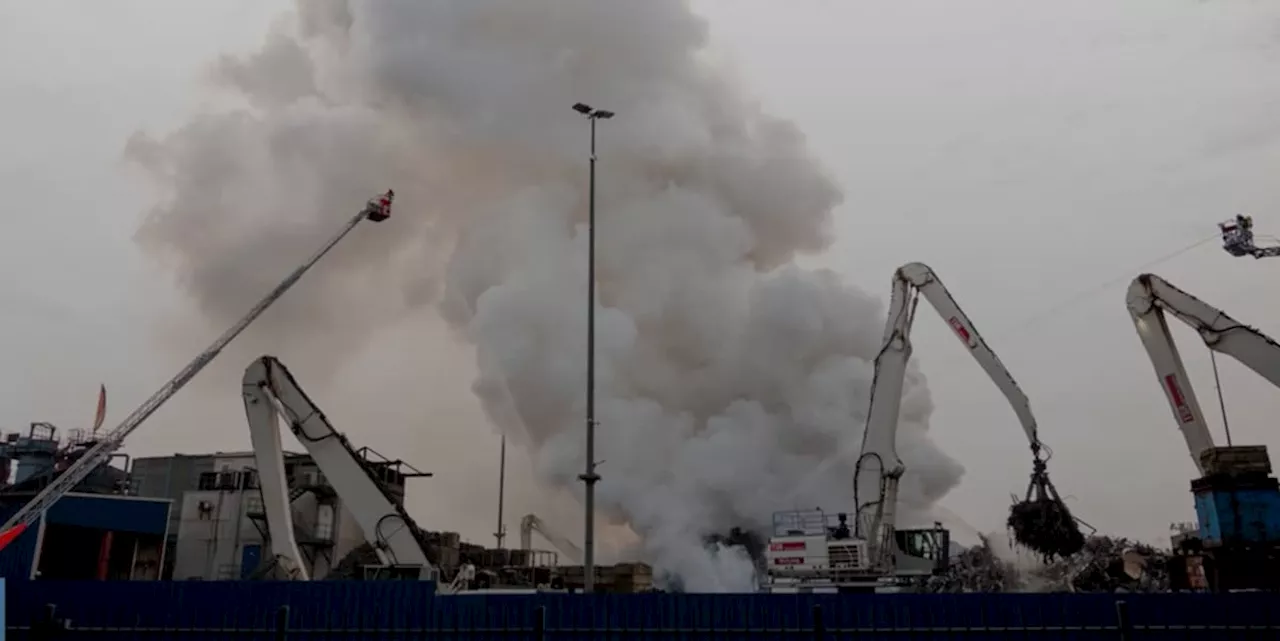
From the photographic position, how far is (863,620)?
656 inches

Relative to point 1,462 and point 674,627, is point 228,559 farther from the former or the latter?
point 674,627

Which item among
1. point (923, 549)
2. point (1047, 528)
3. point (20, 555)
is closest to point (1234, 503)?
point (1047, 528)

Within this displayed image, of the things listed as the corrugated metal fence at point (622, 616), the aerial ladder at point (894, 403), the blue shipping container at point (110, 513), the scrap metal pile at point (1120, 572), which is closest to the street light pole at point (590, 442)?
the corrugated metal fence at point (622, 616)

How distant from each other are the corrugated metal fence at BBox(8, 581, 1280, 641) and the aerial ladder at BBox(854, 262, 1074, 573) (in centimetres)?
1241

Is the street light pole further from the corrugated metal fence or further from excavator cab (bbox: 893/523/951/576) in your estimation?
excavator cab (bbox: 893/523/951/576)

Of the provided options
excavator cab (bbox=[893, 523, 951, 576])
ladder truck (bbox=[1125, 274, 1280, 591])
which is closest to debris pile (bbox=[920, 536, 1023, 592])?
excavator cab (bbox=[893, 523, 951, 576])

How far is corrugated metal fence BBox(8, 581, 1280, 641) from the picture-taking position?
16.5m

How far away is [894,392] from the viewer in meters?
32.7

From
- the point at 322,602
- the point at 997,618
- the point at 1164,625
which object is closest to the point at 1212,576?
the point at 1164,625

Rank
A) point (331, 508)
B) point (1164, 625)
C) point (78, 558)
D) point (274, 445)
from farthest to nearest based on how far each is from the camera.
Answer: point (331, 508) → point (78, 558) → point (274, 445) → point (1164, 625)

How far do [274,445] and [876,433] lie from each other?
2233 centimetres

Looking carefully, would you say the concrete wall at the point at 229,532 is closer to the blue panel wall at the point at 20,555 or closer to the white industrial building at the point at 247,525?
the white industrial building at the point at 247,525

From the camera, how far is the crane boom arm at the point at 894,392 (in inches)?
1214

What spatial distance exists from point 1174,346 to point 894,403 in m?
9.95
